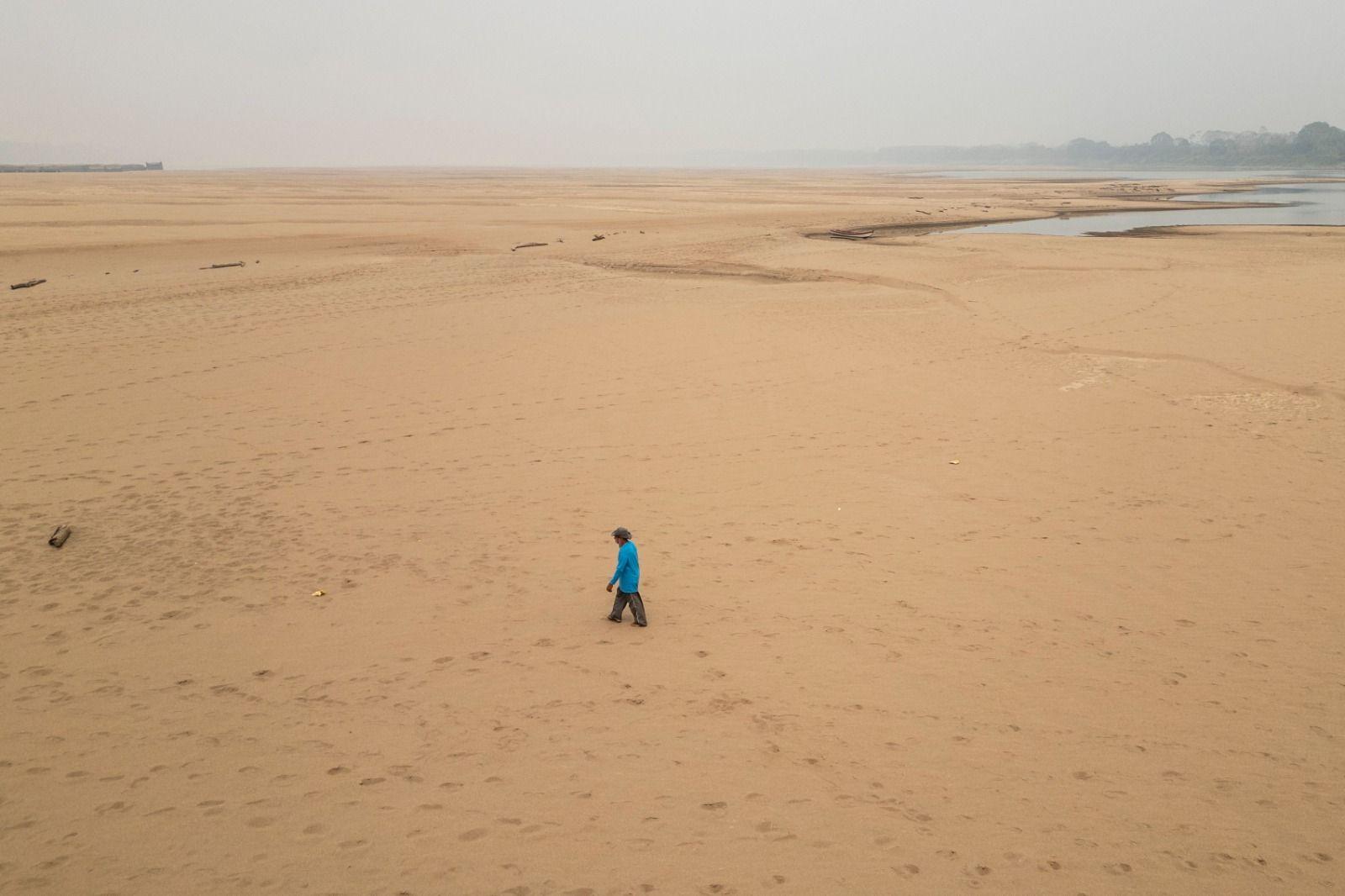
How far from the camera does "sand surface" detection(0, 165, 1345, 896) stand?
198 inches

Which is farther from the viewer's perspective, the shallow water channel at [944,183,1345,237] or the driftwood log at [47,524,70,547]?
the shallow water channel at [944,183,1345,237]

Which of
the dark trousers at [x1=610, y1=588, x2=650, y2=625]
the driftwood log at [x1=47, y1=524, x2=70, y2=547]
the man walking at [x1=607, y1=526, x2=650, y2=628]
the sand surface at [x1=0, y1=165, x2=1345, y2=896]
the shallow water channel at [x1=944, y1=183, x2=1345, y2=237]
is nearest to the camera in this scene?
the sand surface at [x1=0, y1=165, x2=1345, y2=896]

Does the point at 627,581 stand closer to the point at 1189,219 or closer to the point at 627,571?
the point at 627,571

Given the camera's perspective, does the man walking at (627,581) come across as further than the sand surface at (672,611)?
Yes

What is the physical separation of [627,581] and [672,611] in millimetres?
716

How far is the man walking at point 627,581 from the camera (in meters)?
7.11

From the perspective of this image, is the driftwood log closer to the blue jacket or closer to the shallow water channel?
the blue jacket

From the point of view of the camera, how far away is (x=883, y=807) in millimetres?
5285

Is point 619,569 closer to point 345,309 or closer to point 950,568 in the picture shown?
point 950,568

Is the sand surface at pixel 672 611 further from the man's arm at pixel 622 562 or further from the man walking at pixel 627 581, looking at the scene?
the man's arm at pixel 622 562

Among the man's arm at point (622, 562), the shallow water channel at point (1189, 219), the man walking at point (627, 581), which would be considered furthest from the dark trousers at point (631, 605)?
the shallow water channel at point (1189, 219)

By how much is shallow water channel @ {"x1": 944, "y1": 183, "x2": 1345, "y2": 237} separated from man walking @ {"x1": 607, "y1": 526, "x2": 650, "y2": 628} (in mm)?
37414

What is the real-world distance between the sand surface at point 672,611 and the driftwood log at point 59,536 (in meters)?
0.10

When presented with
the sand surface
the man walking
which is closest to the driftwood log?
the sand surface
